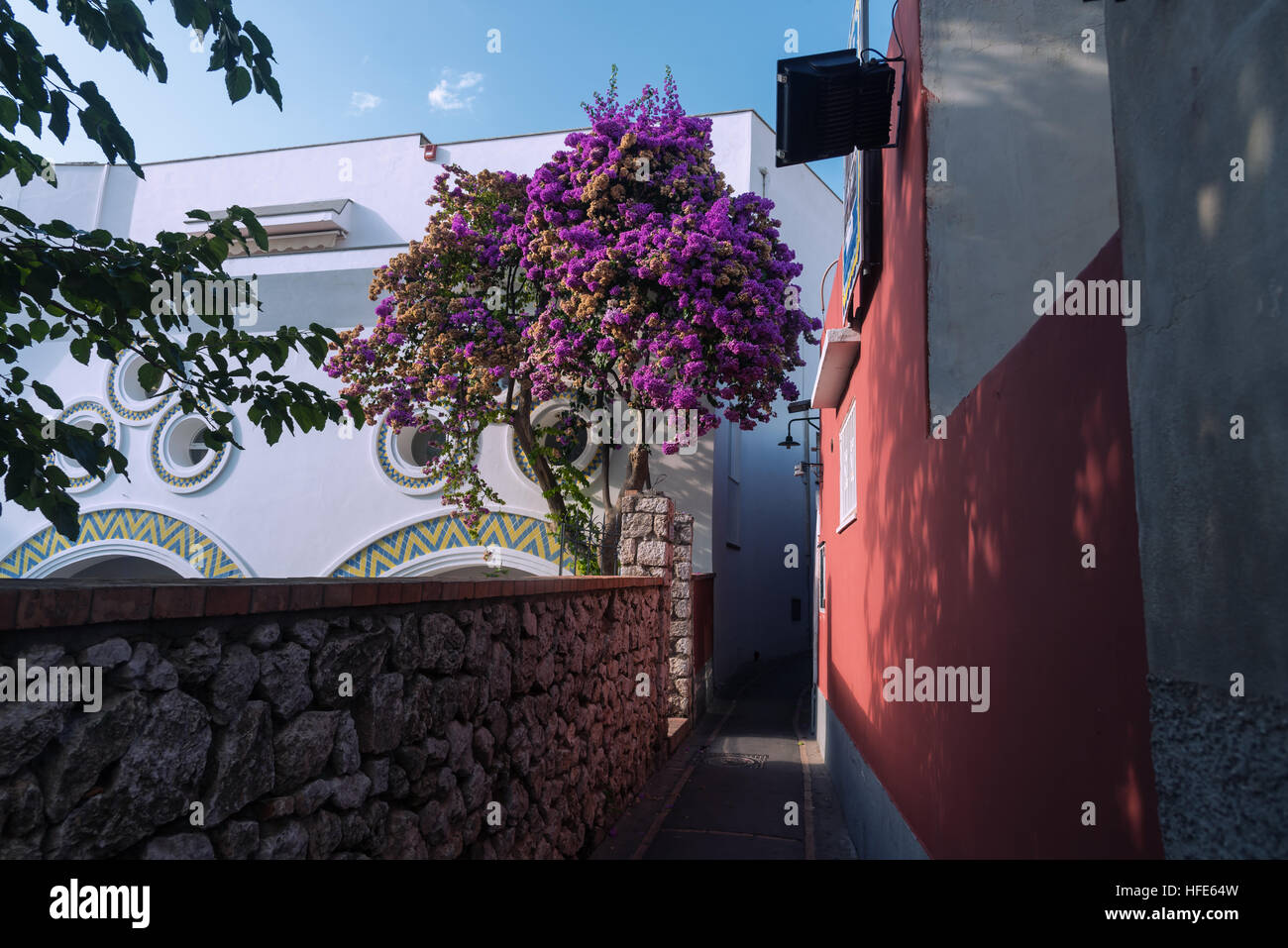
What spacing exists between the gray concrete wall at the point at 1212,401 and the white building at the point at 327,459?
11338 millimetres

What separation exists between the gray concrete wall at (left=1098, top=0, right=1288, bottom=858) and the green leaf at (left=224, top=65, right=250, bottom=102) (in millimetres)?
3116

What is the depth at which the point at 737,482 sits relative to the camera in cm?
1608

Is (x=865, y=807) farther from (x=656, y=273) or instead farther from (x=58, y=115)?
(x=656, y=273)

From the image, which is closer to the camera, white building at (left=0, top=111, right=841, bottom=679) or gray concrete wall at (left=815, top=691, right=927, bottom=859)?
gray concrete wall at (left=815, top=691, right=927, bottom=859)

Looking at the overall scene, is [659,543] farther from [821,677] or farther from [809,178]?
[809,178]

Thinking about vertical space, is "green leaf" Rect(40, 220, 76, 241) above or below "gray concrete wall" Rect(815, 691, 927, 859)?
above

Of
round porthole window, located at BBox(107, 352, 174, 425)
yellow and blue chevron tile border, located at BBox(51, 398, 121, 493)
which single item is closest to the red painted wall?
round porthole window, located at BBox(107, 352, 174, 425)

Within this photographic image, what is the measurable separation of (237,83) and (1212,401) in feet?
11.5

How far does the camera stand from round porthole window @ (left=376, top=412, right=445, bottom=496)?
13.4 meters

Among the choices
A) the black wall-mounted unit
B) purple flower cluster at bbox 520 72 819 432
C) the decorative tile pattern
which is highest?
purple flower cluster at bbox 520 72 819 432

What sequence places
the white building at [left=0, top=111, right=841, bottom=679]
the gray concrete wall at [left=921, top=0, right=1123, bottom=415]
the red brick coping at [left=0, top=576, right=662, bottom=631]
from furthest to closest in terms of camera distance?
the white building at [left=0, top=111, right=841, bottom=679], the gray concrete wall at [left=921, top=0, right=1123, bottom=415], the red brick coping at [left=0, top=576, right=662, bottom=631]

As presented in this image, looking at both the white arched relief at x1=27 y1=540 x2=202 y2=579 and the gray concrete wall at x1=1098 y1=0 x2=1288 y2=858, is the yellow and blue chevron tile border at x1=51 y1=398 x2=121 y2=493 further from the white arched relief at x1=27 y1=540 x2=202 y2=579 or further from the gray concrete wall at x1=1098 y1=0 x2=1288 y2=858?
the gray concrete wall at x1=1098 y1=0 x2=1288 y2=858

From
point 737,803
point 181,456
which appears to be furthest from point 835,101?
point 181,456
